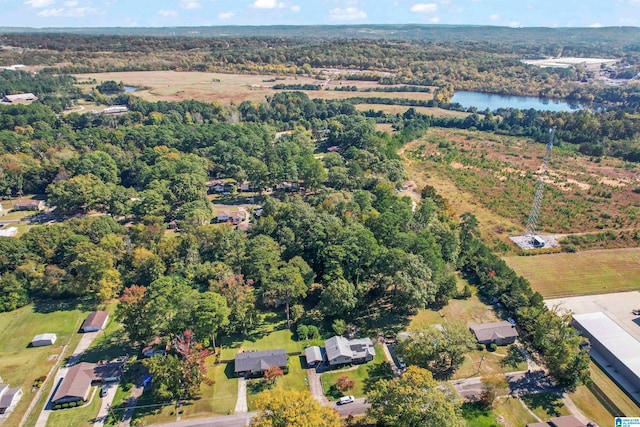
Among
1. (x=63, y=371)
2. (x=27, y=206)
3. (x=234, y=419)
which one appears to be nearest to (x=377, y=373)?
(x=234, y=419)

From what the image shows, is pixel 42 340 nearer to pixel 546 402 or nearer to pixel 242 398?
pixel 242 398

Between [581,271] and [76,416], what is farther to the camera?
[581,271]

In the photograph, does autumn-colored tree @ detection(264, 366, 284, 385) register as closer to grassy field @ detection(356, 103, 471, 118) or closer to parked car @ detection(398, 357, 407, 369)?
parked car @ detection(398, 357, 407, 369)

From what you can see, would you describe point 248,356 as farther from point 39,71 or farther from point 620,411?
point 39,71

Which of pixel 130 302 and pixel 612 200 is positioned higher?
pixel 130 302

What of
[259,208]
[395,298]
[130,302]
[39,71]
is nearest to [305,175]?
[259,208]

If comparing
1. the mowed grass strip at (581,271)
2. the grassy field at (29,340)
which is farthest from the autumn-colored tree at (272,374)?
the mowed grass strip at (581,271)
